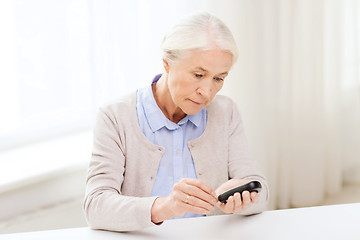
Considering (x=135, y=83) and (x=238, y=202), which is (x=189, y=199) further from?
(x=135, y=83)

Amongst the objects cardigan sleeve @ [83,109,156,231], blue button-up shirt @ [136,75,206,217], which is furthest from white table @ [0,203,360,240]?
blue button-up shirt @ [136,75,206,217]

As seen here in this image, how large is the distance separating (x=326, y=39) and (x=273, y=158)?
0.77m

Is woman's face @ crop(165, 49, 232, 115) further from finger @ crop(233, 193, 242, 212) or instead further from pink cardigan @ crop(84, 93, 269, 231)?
finger @ crop(233, 193, 242, 212)

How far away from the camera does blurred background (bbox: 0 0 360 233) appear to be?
2326mm

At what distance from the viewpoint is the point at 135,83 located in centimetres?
256

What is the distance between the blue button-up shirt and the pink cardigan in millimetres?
27

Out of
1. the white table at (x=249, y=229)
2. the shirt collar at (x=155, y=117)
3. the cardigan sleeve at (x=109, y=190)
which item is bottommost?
the white table at (x=249, y=229)

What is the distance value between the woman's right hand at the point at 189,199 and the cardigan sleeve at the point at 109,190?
0.05 meters

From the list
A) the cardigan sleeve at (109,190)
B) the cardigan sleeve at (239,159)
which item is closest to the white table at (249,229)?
the cardigan sleeve at (109,190)

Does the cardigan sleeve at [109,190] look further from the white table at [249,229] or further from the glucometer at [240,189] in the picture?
the glucometer at [240,189]

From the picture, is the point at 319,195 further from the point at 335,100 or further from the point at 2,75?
the point at 2,75

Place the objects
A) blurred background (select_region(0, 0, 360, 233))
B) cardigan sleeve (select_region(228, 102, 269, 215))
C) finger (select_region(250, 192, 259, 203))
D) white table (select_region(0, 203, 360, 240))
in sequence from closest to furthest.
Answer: white table (select_region(0, 203, 360, 240))
finger (select_region(250, 192, 259, 203))
cardigan sleeve (select_region(228, 102, 269, 215))
blurred background (select_region(0, 0, 360, 233))

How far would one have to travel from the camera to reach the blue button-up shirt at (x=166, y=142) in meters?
1.67

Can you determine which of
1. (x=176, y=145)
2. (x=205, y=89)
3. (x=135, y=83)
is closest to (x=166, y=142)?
(x=176, y=145)
